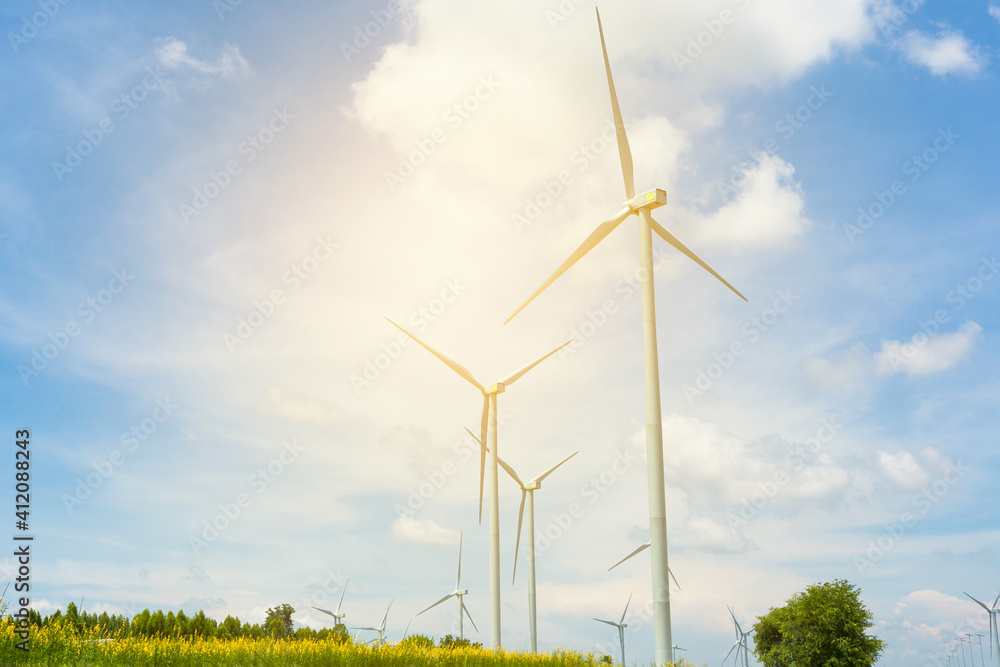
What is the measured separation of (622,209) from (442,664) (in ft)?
66.8

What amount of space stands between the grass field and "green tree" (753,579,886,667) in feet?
126

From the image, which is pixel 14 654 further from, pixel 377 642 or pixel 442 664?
pixel 442 664

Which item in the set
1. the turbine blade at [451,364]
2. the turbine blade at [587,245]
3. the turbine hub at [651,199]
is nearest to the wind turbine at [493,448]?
the turbine blade at [451,364]

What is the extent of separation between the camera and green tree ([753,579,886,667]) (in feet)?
184

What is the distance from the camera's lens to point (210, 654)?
78.0ft

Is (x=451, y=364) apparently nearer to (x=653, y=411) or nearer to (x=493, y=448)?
(x=493, y=448)

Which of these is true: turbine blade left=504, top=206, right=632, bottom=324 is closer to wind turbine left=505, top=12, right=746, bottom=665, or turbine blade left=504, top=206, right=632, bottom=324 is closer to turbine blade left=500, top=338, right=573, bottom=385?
wind turbine left=505, top=12, right=746, bottom=665

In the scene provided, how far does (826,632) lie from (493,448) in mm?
29902

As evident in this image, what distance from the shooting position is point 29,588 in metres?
22.2

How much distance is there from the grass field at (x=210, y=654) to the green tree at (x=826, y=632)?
1510 inches

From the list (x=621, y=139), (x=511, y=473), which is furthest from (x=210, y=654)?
(x=511, y=473)

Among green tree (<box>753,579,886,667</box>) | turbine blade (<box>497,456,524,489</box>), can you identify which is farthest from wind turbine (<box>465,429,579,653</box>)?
green tree (<box>753,579,886,667</box>)

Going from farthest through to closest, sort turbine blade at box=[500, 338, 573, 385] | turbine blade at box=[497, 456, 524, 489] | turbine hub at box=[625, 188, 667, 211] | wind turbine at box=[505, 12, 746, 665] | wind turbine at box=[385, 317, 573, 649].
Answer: turbine blade at box=[497, 456, 524, 489], turbine blade at box=[500, 338, 573, 385], wind turbine at box=[385, 317, 573, 649], turbine hub at box=[625, 188, 667, 211], wind turbine at box=[505, 12, 746, 665]

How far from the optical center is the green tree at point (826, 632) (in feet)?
184
